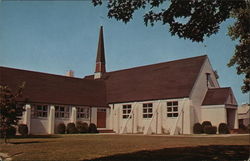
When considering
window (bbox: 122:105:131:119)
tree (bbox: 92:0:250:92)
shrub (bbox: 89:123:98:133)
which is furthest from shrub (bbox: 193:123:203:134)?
tree (bbox: 92:0:250:92)

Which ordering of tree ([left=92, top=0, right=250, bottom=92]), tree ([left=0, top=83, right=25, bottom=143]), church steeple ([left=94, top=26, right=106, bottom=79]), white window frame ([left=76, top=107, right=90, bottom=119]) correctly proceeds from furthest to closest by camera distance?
church steeple ([left=94, top=26, right=106, bottom=79]), white window frame ([left=76, top=107, right=90, bottom=119]), tree ([left=0, top=83, right=25, bottom=143]), tree ([left=92, top=0, right=250, bottom=92])

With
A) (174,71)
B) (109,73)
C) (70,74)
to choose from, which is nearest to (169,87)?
(174,71)

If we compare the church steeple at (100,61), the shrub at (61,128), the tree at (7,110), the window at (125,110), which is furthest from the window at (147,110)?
the tree at (7,110)

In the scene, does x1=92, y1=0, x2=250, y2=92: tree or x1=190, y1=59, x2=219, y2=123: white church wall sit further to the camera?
x1=190, y1=59, x2=219, y2=123: white church wall

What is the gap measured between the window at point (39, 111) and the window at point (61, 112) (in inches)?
51.6

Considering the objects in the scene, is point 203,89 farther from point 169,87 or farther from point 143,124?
point 143,124

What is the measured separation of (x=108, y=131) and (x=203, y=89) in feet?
36.8

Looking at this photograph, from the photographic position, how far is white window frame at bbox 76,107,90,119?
3161 cm

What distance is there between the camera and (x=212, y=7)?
8.51m

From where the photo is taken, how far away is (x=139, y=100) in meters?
31.6

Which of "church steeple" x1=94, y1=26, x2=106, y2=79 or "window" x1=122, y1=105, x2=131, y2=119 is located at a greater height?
"church steeple" x1=94, y1=26, x2=106, y2=79

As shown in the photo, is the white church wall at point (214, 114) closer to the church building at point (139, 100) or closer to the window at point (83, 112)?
the church building at point (139, 100)

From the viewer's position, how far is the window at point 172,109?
29202mm

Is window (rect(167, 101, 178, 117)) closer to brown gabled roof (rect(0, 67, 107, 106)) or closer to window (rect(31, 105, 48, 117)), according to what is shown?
brown gabled roof (rect(0, 67, 107, 106))
